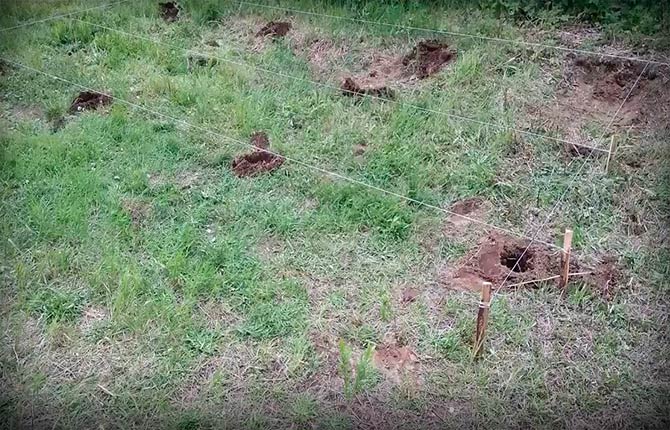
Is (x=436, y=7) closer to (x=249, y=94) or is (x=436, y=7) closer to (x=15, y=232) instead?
(x=249, y=94)

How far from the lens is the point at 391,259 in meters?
2.09

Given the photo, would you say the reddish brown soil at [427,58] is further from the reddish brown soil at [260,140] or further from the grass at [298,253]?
the reddish brown soil at [260,140]

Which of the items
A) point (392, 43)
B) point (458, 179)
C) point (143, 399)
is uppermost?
point (392, 43)

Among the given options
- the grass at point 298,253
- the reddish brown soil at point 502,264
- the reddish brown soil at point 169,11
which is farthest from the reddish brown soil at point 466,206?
the reddish brown soil at point 169,11

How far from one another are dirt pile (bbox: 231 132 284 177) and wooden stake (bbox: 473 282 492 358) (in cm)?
111

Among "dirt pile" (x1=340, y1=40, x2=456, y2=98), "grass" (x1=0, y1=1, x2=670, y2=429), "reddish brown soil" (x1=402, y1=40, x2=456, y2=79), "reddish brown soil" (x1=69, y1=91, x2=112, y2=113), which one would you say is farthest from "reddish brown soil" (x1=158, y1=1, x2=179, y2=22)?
"reddish brown soil" (x1=402, y1=40, x2=456, y2=79)

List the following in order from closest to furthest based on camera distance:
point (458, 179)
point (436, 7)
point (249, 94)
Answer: point (458, 179), point (249, 94), point (436, 7)

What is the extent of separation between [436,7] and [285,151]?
1.57m

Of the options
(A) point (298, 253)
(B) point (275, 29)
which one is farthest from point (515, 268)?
(B) point (275, 29)

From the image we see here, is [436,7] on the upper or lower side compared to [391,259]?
upper

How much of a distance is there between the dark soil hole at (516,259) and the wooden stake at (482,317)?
1.21 ft

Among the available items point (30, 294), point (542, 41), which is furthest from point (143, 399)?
point (542, 41)

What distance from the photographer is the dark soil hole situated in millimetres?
2049

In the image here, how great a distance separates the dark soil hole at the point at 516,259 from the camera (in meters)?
2.05
